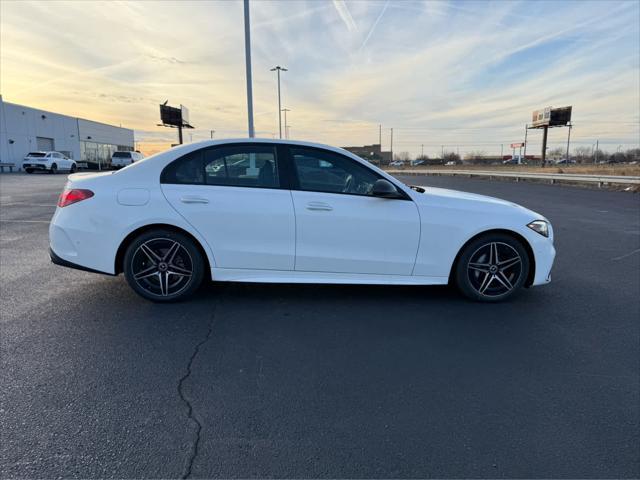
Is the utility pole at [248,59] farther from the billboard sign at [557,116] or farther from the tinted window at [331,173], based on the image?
the billboard sign at [557,116]

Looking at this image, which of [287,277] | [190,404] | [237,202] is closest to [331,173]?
[237,202]

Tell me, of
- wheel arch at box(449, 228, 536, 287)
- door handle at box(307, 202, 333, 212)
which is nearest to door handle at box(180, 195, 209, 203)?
door handle at box(307, 202, 333, 212)

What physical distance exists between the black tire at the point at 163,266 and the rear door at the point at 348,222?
3.47 ft

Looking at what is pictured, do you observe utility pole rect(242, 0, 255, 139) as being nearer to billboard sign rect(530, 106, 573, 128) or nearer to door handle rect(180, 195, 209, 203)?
door handle rect(180, 195, 209, 203)

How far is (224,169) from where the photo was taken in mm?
3934

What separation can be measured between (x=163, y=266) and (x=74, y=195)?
3.65 ft

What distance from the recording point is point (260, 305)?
13.0 ft

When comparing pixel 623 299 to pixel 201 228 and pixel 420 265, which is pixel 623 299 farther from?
pixel 201 228

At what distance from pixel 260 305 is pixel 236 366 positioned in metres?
1.16

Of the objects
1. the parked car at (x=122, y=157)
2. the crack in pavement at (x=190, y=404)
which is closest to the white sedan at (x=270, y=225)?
the crack in pavement at (x=190, y=404)

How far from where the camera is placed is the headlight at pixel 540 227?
4.06 meters

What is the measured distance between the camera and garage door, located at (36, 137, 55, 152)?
46.1 meters

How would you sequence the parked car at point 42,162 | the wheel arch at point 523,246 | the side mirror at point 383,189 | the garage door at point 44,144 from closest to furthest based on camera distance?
the side mirror at point 383,189 < the wheel arch at point 523,246 < the parked car at point 42,162 < the garage door at point 44,144

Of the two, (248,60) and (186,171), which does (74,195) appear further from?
(248,60)
